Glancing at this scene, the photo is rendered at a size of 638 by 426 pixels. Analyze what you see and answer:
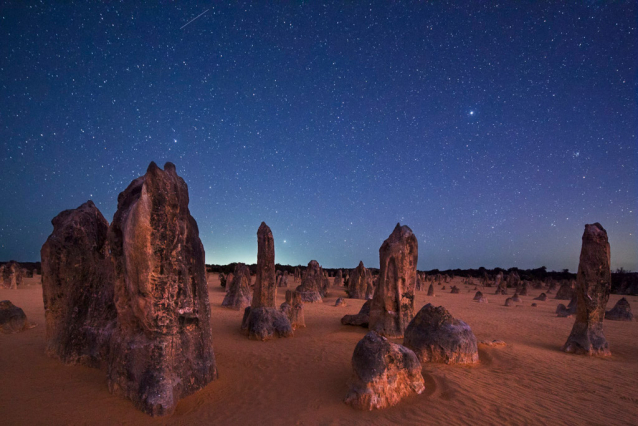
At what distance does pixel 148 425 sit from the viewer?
5.08m

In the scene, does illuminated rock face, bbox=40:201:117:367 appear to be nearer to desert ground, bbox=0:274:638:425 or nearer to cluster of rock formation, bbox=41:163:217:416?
cluster of rock formation, bbox=41:163:217:416

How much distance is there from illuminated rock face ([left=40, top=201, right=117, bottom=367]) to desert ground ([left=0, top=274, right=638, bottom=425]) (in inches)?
18.1

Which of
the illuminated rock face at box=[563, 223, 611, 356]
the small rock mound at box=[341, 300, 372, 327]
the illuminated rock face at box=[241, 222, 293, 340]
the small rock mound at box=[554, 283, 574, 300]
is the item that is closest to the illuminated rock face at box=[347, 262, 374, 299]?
the small rock mound at box=[341, 300, 372, 327]

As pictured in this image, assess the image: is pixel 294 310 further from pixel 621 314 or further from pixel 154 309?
pixel 621 314

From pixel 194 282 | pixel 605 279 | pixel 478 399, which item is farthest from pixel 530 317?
pixel 194 282

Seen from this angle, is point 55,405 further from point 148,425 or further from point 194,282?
point 194,282

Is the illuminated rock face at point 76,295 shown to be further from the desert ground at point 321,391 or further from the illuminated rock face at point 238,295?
the illuminated rock face at point 238,295

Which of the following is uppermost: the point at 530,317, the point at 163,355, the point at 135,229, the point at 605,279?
the point at 135,229

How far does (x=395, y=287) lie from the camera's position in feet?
39.8

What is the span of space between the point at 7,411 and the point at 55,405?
0.69 meters

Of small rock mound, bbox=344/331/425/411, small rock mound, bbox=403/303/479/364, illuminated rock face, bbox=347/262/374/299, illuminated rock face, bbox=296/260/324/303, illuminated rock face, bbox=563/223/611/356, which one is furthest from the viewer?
illuminated rock face, bbox=347/262/374/299

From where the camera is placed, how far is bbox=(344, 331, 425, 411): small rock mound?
5.77 metres

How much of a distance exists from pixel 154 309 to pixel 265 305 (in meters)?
7.26

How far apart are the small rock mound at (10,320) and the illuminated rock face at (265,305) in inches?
307
